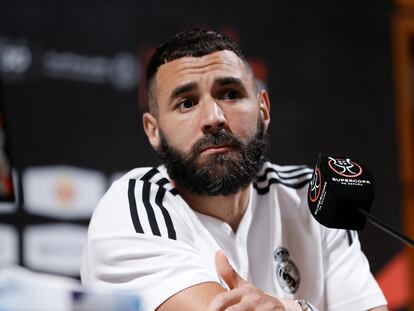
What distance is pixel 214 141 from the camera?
3.89 feet

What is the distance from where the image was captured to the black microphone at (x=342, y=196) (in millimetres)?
1032

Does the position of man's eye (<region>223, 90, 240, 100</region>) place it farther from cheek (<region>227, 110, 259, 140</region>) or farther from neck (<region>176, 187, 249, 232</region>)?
neck (<region>176, 187, 249, 232</region>)

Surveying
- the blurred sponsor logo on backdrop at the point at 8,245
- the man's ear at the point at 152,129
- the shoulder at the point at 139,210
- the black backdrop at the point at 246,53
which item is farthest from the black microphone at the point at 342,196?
the blurred sponsor logo on backdrop at the point at 8,245

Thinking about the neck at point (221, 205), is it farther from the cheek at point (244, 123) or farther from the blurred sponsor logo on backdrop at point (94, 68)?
the blurred sponsor logo on backdrop at point (94, 68)

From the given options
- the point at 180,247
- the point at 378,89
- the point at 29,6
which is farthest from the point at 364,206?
the point at 378,89

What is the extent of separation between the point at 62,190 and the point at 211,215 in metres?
0.93

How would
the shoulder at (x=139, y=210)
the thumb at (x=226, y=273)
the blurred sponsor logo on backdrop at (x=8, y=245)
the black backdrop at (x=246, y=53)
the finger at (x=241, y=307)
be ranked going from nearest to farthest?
the finger at (x=241, y=307), the thumb at (x=226, y=273), the shoulder at (x=139, y=210), the blurred sponsor logo on backdrop at (x=8, y=245), the black backdrop at (x=246, y=53)

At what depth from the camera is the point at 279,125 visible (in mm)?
2490

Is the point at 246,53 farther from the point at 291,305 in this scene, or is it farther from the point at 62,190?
the point at 291,305

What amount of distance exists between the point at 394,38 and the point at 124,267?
2.06m

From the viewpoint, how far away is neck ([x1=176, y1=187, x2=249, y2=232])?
128cm

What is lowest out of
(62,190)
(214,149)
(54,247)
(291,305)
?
(54,247)

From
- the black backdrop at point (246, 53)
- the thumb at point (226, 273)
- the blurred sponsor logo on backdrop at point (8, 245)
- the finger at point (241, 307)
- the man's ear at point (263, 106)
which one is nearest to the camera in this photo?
the finger at point (241, 307)

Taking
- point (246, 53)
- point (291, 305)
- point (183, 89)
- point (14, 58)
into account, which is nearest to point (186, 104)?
point (183, 89)
